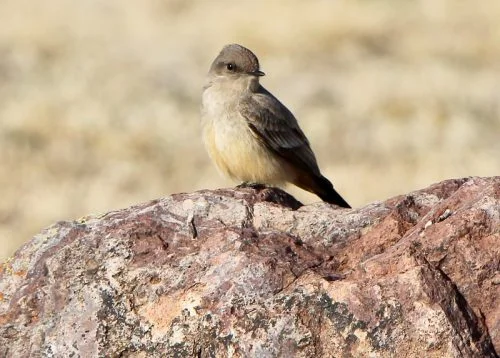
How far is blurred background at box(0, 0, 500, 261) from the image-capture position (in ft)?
46.6

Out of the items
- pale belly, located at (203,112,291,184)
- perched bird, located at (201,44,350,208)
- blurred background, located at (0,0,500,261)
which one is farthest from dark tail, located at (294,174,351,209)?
blurred background, located at (0,0,500,261)

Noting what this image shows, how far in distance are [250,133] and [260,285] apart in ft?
14.2

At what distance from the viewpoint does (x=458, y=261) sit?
499cm

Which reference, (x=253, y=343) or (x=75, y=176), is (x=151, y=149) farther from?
(x=253, y=343)

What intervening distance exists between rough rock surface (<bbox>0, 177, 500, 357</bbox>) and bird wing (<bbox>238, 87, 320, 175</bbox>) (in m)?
3.58

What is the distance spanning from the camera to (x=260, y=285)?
4.96 metres

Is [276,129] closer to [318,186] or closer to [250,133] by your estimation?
[250,133]

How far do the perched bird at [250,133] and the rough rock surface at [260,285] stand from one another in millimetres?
3289

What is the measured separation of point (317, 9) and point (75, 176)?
32.0 feet

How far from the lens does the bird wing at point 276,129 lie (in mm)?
9289

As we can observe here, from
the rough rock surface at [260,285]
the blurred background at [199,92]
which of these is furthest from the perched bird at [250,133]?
the rough rock surface at [260,285]

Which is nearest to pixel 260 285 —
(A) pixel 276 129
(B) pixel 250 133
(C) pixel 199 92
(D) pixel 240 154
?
(D) pixel 240 154

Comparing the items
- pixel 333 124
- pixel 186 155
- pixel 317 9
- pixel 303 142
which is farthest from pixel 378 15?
pixel 303 142

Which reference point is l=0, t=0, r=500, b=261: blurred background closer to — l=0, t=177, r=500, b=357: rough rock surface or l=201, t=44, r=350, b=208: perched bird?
l=201, t=44, r=350, b=208: perched bird
